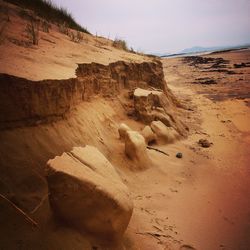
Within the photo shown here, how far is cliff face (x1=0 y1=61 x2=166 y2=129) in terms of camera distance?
2.19 meters

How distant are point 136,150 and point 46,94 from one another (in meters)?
1.67

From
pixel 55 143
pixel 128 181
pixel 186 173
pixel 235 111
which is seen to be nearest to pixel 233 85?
pixel 235 111

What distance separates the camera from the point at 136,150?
11.9 ft

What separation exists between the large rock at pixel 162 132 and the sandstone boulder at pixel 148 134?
0.39 ft

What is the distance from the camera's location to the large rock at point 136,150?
3.65 meters

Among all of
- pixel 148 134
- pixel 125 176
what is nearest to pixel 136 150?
pixel 125 176

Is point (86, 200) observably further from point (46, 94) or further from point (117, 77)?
point (117, 77)

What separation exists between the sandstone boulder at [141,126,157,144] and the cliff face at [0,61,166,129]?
43.9 inches

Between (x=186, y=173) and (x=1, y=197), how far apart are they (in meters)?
2.89

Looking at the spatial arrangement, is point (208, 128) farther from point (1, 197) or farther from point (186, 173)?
point (1, 197)

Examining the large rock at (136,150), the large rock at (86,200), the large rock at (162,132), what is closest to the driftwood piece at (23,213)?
the large rock at (86,200)

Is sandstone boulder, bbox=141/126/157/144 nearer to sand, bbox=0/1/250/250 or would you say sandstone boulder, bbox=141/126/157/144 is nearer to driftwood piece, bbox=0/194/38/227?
sand, bbox=0/1/250/250

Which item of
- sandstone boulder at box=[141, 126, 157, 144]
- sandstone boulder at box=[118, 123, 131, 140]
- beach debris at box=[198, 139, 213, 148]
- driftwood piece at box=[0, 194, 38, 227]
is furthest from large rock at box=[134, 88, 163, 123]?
driftwood piece at box=[0, 194, 38, 227]

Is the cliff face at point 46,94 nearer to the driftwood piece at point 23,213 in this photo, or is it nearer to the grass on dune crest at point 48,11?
the driftwood piece at point 23,213
